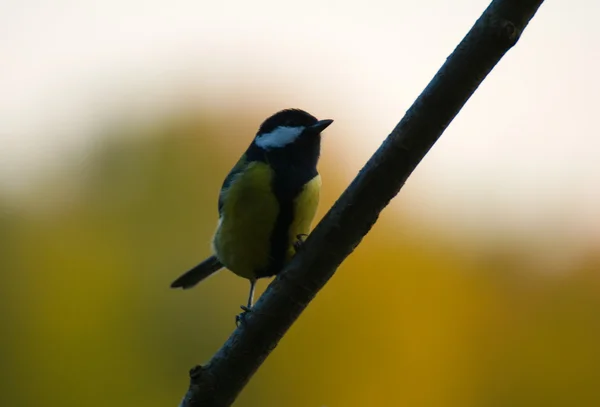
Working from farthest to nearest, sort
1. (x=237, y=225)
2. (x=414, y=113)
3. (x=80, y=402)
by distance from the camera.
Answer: (x=80, y=402) → (x=237, y=225) → (x=414, y=113)

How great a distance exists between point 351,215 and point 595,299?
280 inches

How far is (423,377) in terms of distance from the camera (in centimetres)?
689

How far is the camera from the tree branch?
126cm

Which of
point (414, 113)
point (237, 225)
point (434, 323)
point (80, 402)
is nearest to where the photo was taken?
point (414, 113)

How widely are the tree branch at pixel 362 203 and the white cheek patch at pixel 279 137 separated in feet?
2.80

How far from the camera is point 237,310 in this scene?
746cm

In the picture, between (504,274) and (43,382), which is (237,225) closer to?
(43,382)

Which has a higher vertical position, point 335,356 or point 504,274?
point 504,274

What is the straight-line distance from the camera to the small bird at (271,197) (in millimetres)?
2139

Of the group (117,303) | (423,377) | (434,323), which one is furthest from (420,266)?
(117,303)

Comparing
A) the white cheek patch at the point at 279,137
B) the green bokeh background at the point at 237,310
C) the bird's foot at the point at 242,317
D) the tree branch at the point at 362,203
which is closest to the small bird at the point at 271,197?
A: the white cheek patch at the point at 279,137

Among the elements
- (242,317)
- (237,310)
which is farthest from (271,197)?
(237,310)

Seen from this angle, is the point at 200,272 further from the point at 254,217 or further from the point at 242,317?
the point at 242,317

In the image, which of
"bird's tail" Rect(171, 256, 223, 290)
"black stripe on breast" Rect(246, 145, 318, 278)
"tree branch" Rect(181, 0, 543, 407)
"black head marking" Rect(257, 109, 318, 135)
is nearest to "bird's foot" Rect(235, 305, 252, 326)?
"tree branch" Rect(181, 0, 543, 407)
